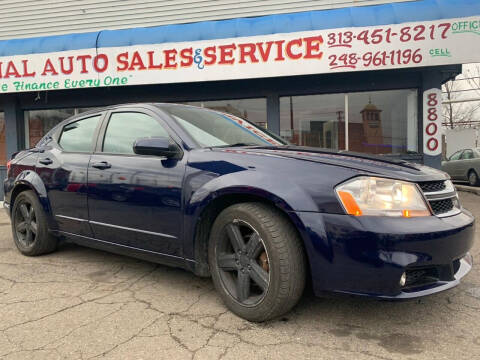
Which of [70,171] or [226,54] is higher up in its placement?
[226,54]

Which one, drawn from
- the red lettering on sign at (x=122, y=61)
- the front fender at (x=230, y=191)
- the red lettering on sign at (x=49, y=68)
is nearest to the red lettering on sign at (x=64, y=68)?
the red lettering on sign at (x=49, y=68)

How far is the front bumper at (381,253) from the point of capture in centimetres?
209

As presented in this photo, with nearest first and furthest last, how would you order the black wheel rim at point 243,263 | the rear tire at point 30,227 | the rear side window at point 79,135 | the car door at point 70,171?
the black wheel rim at point 243,263 < the car door at point 70,171 < the rear side window at point 79,135 < the rear tire at point 30,227

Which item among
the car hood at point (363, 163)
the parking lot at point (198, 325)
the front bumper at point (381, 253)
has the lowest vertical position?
the parking lot at point (198, 325)

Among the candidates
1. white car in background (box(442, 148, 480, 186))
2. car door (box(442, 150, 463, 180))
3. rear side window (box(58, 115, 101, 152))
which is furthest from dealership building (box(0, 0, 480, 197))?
car door (box(442, 150, 463, 180))

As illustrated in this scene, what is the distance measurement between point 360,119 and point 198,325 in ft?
23.4

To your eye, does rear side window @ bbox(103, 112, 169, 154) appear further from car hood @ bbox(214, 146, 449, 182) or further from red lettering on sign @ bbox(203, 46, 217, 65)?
red lettering on sign @ bbox(203, 46, 217, 65)

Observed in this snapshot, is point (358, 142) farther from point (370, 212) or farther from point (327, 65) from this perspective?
point (370, 212)

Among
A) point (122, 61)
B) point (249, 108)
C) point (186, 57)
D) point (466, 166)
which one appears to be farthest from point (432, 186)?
point (466, 166)

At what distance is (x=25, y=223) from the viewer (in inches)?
168

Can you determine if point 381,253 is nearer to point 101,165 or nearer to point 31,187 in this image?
point 101,165

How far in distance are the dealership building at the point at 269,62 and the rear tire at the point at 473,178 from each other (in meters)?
5.56

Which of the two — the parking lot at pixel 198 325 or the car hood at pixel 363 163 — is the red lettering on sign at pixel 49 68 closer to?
the parking lot at pixel 198 325

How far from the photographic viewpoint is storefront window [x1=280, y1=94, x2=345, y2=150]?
8.55 meters
